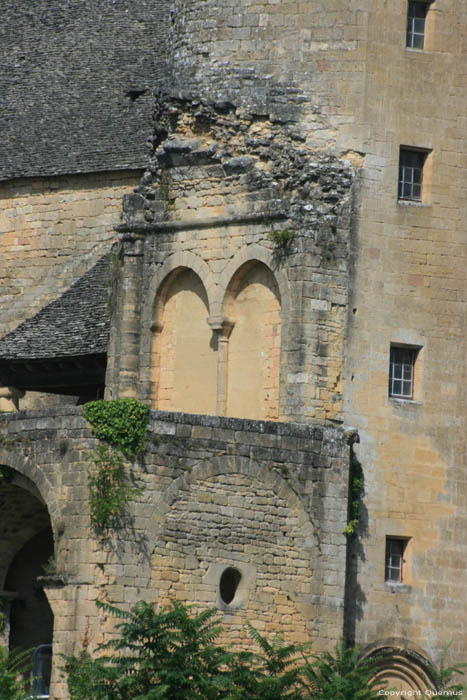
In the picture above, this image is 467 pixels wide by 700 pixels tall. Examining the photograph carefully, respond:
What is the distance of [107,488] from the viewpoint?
91.3ft

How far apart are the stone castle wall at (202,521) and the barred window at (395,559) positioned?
63.5 inches

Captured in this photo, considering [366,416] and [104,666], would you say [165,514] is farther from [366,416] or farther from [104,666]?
[366,416]

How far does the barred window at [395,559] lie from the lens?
3172 cm

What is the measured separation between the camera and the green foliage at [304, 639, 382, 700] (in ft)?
89.7

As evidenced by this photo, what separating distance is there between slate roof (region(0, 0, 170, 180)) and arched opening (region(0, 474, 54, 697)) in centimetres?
855

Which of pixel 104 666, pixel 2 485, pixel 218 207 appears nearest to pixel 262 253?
pixel 218 207

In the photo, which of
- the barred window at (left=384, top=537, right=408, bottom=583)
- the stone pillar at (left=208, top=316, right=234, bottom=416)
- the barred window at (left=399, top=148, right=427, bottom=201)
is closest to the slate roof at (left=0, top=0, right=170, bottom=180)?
the stone pillar at (left=208, top=316, right=234, bottom=416)

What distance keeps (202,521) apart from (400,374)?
5174 millimetres

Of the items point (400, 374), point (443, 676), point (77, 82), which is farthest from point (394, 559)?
point (77, 82)

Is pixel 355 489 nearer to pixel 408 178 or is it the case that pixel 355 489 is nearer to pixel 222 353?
pixel 222 353

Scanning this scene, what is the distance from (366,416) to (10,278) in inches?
434

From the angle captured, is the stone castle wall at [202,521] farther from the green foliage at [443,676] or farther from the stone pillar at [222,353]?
the stone pillar at [222,353]

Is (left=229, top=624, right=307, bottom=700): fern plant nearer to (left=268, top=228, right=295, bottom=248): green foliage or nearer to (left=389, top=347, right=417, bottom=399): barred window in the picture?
(left=389, top=347, right=417, bottom=399): barred window

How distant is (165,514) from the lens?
2839 cm
